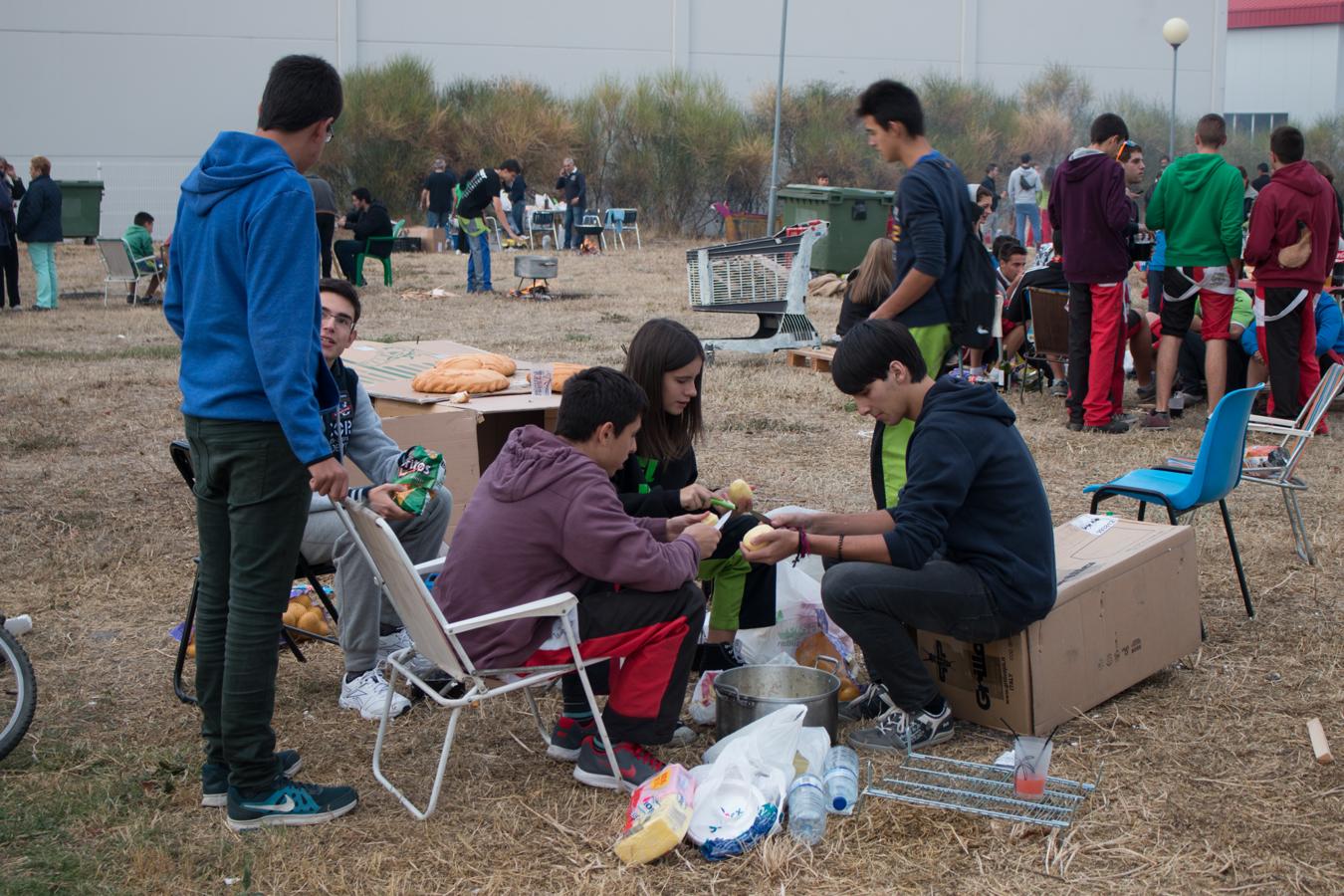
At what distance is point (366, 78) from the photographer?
2997 cm

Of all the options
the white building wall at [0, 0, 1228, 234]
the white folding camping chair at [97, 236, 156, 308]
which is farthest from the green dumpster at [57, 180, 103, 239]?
the white building wall at [0, 0, 1228, 234]

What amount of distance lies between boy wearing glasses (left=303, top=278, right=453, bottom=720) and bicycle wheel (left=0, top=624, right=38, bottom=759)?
877 mm

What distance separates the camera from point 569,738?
3.82 m

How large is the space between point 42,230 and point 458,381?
1201cm

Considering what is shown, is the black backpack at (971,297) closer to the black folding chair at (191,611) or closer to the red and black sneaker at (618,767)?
the red and black sneaker at (618,767)

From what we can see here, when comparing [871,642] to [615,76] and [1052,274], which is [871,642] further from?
[615,76]

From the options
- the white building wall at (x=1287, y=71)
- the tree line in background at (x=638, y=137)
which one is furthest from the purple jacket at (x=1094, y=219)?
the white building wall at (x=1287, y=71)

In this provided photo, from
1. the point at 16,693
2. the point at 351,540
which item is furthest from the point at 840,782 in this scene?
the point at 16,693

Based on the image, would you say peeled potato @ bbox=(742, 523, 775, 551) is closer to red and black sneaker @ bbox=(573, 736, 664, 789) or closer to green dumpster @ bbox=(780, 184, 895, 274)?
red and black sneaker @ bbox=(573, 736, 664, 789)

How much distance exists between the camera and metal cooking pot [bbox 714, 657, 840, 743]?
3691 millimetres

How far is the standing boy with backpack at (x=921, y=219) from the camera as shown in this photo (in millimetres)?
5277

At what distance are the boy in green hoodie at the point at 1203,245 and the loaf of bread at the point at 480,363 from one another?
4414 millimetres

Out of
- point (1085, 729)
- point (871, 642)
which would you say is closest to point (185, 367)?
point (871, 642)

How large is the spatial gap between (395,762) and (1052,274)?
6939 mm
